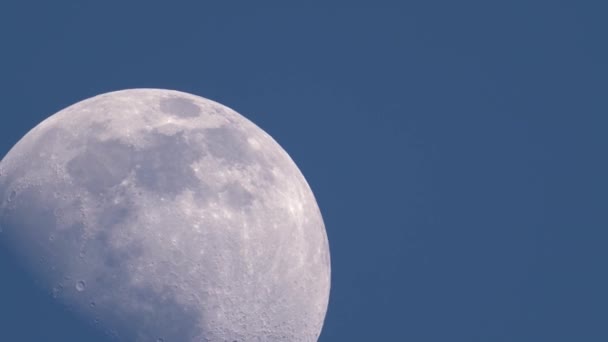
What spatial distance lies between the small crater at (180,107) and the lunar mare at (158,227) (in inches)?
1.8

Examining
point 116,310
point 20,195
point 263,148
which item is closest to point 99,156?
point 20,195

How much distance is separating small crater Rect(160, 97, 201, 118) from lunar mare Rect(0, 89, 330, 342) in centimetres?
4

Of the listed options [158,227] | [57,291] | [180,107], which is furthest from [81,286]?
[180,107]

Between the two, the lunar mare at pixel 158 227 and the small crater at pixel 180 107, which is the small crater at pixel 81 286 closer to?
the lunar mare at pixel 158 227

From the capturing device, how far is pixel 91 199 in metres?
9.25

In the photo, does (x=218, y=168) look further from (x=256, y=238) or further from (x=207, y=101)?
(x=207, y=101)

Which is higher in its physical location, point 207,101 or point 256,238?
point 207,101

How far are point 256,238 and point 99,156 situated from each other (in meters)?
2.67

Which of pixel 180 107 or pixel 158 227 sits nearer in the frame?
pixel 158 227

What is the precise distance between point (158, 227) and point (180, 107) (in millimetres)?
2781

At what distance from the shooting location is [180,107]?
441 inches

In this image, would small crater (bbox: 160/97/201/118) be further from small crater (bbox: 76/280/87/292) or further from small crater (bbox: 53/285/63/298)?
small crater (bbox: 53/285/63/298)

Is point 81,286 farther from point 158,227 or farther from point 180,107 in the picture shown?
point 180,107

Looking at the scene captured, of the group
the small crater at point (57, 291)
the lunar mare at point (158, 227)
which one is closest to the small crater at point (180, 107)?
the lunar mare at point (158, 227)
